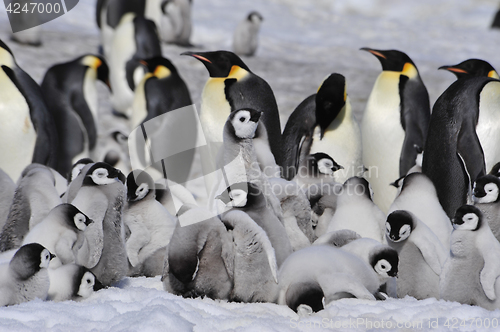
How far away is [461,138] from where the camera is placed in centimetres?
442

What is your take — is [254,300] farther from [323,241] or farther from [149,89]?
[149,89]

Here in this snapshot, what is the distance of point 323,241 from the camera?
9.91ft

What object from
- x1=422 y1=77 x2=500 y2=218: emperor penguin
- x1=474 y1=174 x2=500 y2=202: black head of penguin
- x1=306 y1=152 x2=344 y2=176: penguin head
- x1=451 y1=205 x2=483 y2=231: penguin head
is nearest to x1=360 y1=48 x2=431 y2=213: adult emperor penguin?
x1=422 y1=77 x2=500 y2=218: emperor penguin

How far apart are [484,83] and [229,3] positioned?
19477mm

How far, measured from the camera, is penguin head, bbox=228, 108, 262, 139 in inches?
130

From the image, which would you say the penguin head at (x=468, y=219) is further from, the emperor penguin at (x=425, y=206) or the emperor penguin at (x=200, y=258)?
the emperor penguin at (x=200, y=258)

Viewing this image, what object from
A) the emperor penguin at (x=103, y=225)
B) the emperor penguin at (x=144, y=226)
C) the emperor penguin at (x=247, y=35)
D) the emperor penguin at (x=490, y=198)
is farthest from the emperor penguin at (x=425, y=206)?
the emperor penguin at (x=247, y=35)

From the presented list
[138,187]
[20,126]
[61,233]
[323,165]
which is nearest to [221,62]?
[323,165]

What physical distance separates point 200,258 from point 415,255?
1.11 metres

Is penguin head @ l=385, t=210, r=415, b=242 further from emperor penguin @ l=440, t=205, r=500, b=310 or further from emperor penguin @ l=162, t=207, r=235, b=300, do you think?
emperor penguin @ l=162, t=207, r=235, b=300

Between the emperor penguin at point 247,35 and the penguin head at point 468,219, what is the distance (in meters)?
11.7

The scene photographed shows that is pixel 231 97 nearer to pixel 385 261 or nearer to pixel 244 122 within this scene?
pixel 244 122

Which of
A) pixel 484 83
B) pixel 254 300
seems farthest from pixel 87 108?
pixel 254 300

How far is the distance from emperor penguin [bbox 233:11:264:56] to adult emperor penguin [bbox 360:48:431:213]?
28.2 feet
